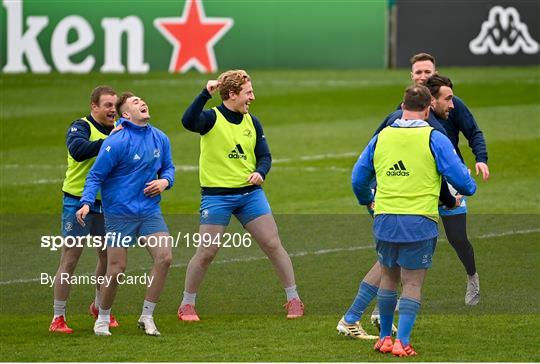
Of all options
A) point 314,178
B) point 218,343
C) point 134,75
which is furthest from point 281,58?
point 218,343

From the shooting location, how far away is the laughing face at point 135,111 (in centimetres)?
993

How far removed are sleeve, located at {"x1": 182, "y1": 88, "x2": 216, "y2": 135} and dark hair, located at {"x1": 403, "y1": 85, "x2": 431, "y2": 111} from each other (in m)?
2.00

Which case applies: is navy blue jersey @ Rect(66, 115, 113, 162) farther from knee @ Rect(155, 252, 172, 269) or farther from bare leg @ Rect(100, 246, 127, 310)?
knee @ Rect(155, 252, 172, 269)

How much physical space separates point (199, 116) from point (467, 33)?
55.0 ft

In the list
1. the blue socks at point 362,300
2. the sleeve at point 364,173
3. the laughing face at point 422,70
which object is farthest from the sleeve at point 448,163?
the laughing face at point 422,70

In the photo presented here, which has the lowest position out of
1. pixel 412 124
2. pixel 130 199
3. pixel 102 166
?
pixel 130 199

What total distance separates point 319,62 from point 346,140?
696 cm

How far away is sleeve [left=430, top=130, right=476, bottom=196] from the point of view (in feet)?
28.5

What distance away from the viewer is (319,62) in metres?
27.3

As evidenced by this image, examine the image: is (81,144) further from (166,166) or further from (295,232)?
(295,232)

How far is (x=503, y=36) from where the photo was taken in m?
26.2

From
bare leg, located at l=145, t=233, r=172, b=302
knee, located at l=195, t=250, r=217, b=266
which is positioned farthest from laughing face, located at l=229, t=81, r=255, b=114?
bare leg, located at l=145, t=233, r=172, b=302

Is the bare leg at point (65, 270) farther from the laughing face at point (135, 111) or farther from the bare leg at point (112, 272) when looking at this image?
the laughing face at point (135, 111)

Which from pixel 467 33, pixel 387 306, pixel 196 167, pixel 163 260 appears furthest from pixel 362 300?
pixel 467 33
